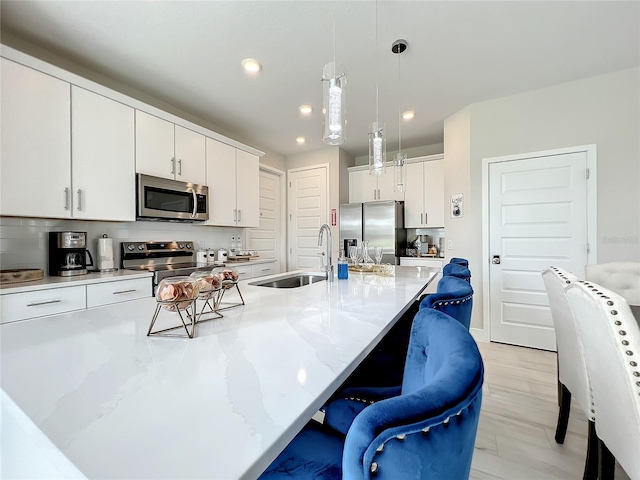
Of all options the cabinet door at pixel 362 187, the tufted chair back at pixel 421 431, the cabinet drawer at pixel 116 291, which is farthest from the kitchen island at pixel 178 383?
the cabinet door at pixel 362 187

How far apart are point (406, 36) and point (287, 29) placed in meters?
0.88

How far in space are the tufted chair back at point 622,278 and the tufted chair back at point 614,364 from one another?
1.24 metres

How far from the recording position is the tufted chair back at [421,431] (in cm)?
35

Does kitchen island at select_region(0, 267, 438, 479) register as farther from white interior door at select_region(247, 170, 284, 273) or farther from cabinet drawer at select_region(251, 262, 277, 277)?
white interior door at select_region(247, 170, 284, 273)

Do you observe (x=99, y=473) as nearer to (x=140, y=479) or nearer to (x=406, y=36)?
(x=140, y=479)

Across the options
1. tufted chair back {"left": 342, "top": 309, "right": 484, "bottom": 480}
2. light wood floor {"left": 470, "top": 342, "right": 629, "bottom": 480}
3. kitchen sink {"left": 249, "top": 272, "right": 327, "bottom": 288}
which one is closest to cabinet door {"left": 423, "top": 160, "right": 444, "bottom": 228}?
light wood floor {"left": 470, "top": 342, "right": 629, "bottom": 480}

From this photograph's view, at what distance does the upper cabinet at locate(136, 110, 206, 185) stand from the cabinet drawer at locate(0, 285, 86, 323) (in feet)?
3.92

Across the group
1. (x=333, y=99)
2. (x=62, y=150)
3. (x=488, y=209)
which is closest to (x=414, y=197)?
(x=488, y=209)

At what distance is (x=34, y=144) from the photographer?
191 cm

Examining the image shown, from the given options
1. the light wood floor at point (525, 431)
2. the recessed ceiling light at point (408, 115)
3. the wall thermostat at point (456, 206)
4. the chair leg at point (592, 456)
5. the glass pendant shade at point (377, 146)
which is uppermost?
the recessed ceiling light at point (408, 115)

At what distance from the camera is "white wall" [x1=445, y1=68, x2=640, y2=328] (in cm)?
256

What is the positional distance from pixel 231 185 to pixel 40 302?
218cm

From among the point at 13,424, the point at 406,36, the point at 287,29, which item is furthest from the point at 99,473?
the point at 406,36

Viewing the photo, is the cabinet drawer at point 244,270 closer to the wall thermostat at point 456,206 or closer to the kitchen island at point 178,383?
the kitchen island at point 178,383
